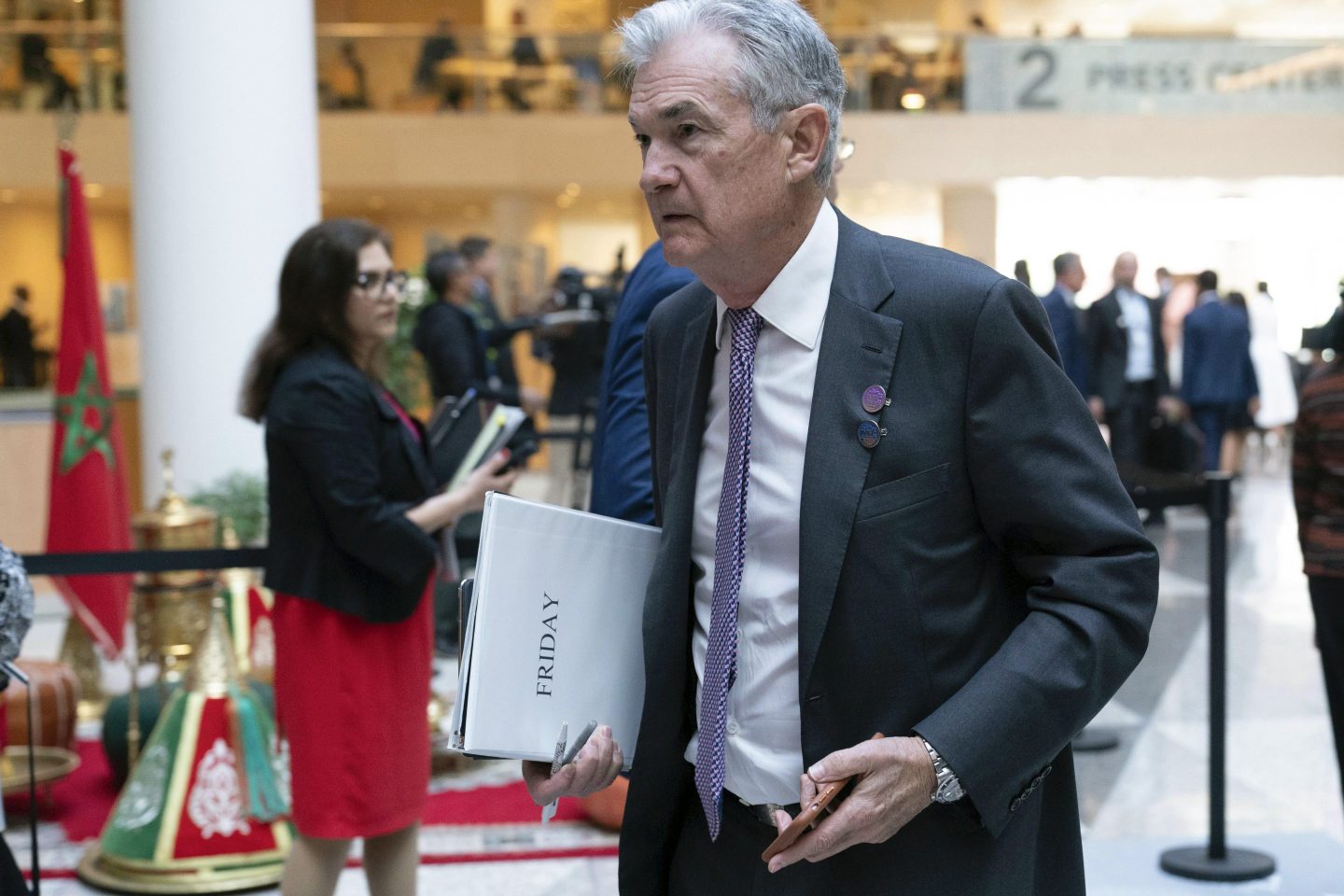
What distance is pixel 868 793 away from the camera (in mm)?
1394

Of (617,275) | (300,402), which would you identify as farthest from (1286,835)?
(617,275)

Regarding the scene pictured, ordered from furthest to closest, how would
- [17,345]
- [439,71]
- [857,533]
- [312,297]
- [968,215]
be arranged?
[968,215] → [439,71] → [17,345] → [312,297] → [857,533]

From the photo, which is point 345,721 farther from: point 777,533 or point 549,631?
point 777,533

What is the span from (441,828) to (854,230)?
3372mm

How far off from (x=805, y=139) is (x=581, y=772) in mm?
718

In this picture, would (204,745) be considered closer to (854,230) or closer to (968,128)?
(854,230)

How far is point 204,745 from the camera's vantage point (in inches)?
163

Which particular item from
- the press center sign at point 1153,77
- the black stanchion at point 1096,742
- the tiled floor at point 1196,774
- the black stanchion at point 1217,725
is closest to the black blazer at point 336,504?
the tiled floor at point 1196,774

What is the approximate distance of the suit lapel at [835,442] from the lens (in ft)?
4.90

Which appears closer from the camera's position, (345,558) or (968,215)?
(345,558)

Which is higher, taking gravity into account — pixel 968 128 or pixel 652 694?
pixel 968 128

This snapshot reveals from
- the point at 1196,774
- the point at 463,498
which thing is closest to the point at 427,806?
the point at 463,498

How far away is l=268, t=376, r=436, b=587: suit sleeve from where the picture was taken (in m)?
3.05

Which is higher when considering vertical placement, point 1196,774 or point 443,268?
point 443,268
